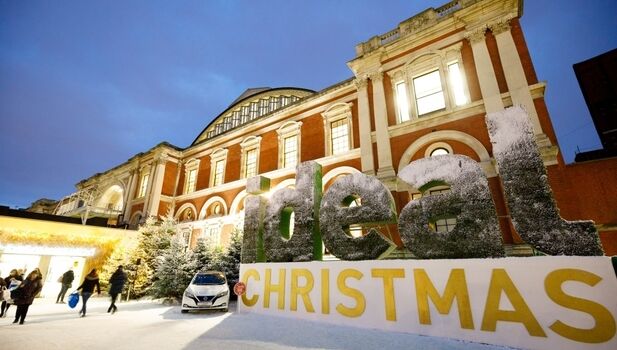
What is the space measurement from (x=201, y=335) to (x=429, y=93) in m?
13.0

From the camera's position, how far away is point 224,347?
5.16m

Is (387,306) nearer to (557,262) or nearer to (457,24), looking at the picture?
(557,262)

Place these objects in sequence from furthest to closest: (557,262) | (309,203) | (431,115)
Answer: (431,115)
(309,203)
(557,262)

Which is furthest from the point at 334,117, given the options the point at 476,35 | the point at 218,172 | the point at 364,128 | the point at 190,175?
the point at 190,175

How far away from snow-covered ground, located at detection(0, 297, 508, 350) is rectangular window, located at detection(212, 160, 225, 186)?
42.8 ft

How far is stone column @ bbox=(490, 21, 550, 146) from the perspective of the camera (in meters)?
9.90

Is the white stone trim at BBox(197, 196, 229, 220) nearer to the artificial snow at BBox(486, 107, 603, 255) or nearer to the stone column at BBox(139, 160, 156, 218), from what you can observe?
the stone column at BBox(139, 160, 156, 218)

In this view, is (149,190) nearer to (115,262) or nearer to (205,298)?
(115,262)

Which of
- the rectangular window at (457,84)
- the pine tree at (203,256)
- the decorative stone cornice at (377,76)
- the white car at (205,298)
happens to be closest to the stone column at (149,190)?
the pine tree at (203,256)

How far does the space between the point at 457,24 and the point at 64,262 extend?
25.9m

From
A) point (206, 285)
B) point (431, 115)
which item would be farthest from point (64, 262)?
point (431, 115)

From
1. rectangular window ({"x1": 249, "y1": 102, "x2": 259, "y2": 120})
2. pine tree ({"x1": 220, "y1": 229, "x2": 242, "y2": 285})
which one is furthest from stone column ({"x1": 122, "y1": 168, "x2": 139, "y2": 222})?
pine tree ({"x1": 220, "y1": 229, "x2": 242, "y2": 285})

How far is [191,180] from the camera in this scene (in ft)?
74.8

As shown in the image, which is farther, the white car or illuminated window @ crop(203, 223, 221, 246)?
illuminated window @ crop(203, 223, 221, 246)
